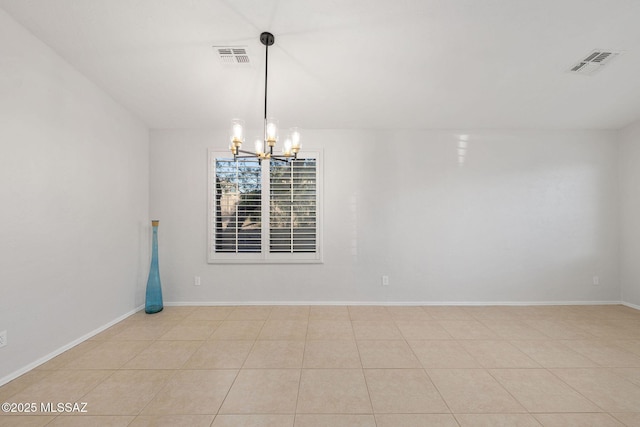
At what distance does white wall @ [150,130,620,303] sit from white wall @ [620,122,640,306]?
99 millimetres

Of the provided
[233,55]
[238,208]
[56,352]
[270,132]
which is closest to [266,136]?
[270,132]

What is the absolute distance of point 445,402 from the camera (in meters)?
1.92

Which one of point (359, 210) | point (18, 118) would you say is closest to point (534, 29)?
point (359, 210)

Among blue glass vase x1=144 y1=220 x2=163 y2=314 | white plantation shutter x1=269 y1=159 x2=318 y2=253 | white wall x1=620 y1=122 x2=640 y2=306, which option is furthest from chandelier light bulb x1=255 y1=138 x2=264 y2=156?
white wall x1=620 y1=122 x2=640 y2=306

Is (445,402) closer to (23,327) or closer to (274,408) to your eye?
(274,408)

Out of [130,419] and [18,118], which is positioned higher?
[18,118]

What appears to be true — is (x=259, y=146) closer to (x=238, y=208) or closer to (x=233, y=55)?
(x=233, y=55)

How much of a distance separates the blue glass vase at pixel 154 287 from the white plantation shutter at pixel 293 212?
160 cm

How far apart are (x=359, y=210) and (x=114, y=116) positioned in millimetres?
3423

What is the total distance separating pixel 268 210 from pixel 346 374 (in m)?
2.53

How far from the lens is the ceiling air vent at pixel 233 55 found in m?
2.40

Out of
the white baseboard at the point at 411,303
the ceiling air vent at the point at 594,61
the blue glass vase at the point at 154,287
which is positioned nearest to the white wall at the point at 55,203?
the blue glass vase at the point at 154,287

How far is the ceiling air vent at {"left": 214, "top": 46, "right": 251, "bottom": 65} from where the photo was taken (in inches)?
94.4

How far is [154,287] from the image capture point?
148 inches
